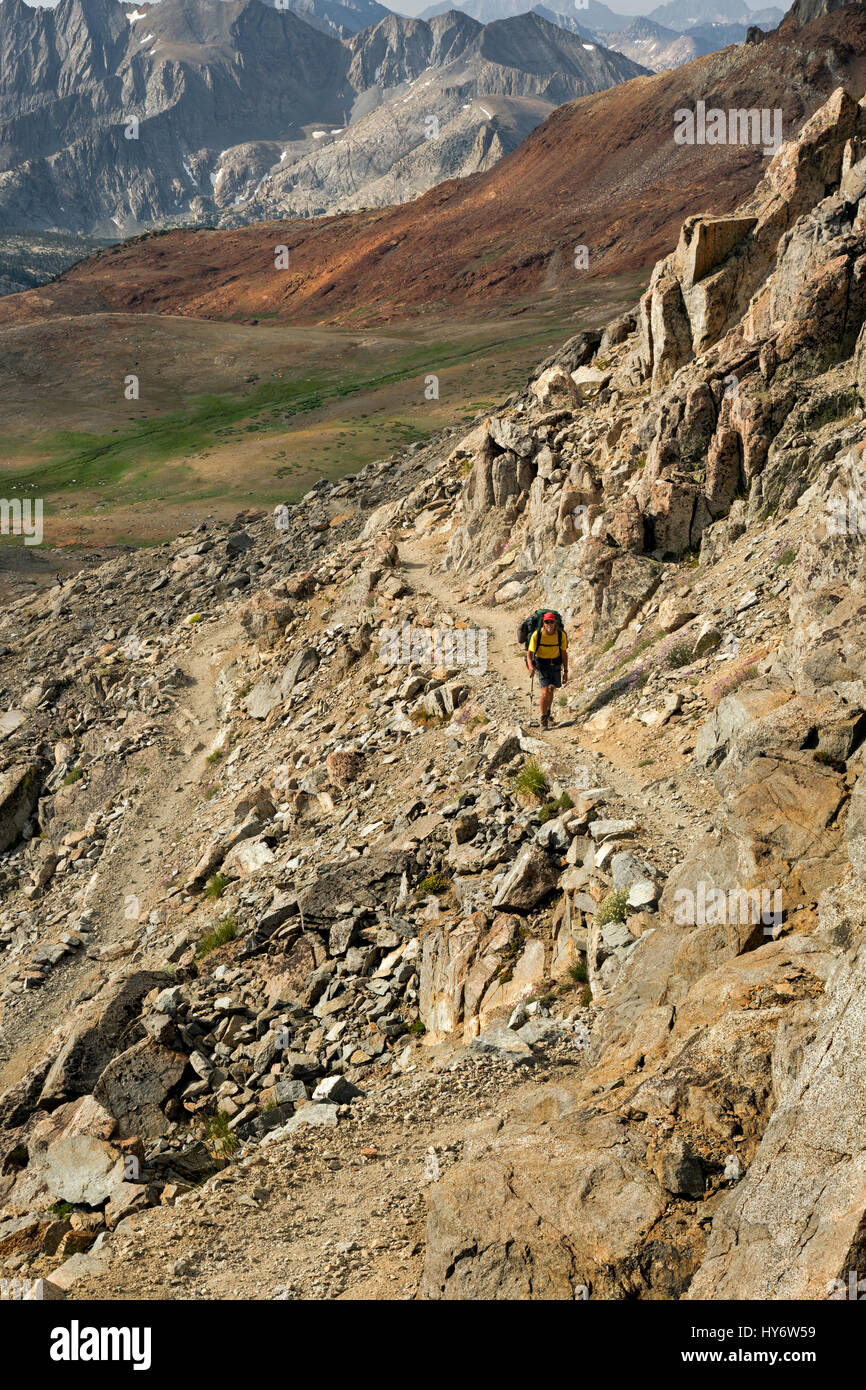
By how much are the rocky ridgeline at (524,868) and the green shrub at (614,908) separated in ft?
0.13

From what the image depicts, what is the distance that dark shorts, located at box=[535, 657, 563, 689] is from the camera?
57.7 feet

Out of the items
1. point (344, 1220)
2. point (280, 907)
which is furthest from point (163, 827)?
point (344, 1220)

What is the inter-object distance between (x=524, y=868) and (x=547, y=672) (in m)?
5.21

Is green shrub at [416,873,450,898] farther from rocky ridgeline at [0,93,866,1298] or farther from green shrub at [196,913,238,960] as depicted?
green shrub at [196,913,238,960]

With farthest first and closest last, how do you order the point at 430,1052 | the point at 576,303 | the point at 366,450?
the point at 576,303
the point at 366,450
the point at 430,1052

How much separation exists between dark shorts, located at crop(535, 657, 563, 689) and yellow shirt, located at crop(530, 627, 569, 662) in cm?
7

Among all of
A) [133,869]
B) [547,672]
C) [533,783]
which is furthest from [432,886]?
[133,869]

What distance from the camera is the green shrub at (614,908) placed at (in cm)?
1138

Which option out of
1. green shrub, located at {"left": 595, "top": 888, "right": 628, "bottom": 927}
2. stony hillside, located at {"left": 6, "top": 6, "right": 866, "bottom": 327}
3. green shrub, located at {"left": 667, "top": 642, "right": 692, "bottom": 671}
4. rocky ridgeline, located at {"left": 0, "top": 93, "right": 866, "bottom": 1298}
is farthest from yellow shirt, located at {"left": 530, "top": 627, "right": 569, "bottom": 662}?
stony hillside, located at {"left": 6, "top": 6, "right": 866, "bottom": 327}

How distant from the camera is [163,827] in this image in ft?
84.1

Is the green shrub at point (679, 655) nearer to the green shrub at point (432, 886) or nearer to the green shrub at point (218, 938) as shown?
the green shrub at point (432, 886)

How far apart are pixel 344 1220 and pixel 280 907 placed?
8.03 m

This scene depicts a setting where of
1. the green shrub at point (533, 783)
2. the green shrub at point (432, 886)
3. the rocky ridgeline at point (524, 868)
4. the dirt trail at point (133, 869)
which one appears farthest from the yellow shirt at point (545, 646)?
the dirt trail at point (133, 869)

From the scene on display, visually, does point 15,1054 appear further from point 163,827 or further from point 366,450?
point 366,450
